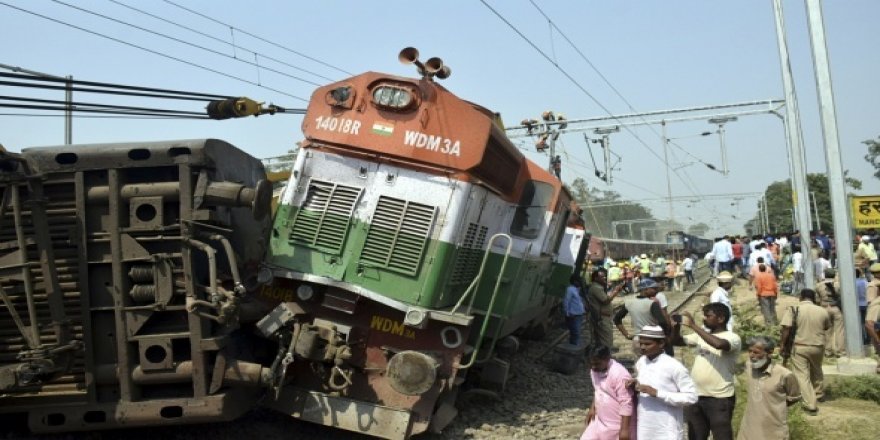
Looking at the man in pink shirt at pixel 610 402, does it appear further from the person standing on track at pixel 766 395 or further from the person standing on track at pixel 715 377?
the person standing on track at pixel 766 395

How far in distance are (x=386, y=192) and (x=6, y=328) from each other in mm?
3452

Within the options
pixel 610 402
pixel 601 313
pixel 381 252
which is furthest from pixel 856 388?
pixel 381 252

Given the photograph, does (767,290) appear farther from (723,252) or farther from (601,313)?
(723,252)

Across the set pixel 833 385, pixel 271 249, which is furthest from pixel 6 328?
pixel 833 385

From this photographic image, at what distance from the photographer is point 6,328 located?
568 cm

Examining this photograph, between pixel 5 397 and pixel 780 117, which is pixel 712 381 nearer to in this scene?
pixel 5 397

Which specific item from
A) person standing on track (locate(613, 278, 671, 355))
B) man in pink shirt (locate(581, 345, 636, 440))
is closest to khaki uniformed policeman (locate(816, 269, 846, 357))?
person standing on track (locate(613, 278, 671, 355))

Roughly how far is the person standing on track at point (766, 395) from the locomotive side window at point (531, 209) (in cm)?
362

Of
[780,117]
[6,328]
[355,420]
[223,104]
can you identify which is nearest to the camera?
[6,328]

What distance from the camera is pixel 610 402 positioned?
539cm

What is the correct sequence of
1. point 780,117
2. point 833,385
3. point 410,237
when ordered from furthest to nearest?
point 780,117 < point 833,385 < point 410,237

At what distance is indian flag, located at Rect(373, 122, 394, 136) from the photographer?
23.9ft

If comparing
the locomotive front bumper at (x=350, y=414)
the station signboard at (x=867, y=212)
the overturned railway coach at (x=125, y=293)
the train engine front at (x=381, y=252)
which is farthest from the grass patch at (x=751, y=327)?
the overturned railway coach at (x=125, y=293)

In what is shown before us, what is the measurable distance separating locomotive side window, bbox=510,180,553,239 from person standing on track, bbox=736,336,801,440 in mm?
3622
